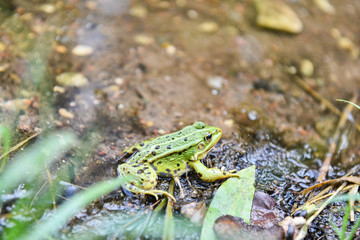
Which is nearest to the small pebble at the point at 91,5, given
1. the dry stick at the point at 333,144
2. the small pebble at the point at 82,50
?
the small pebble at the point at 82,50

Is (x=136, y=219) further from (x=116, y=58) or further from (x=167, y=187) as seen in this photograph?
(x=116, y=58)

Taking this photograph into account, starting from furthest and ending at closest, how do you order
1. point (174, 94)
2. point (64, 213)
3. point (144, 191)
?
point (174, 94)
point (144, 191)
point (64, 213)

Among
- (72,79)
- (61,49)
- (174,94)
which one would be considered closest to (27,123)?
(72,79)

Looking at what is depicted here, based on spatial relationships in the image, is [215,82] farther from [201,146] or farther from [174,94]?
[201,146]

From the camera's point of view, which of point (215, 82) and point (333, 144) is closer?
point (333, 144)

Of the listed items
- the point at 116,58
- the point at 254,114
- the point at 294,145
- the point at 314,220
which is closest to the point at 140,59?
the point at 116,58

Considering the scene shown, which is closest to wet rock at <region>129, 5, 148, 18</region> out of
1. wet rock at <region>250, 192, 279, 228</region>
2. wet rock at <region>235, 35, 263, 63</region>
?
wet rock at <region>235, 35, 263, 63</region>

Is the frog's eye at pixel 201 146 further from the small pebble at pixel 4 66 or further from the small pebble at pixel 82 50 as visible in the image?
the small pebble at pixel 4 66
